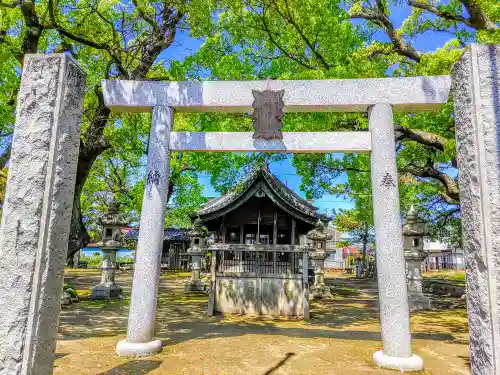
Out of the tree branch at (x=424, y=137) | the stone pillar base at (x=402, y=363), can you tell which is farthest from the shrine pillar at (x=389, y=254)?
the tree branch at (x=424, y=137)

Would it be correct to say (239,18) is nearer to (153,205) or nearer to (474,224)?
(153,205)

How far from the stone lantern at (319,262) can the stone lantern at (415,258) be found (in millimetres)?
3729

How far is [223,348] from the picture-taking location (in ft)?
20.5

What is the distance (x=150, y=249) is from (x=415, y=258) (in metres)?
11.0

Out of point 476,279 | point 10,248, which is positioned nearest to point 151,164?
point 10,248

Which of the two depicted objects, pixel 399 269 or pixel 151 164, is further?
pixel 151 164

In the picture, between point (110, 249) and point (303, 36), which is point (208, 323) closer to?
point (110, 249)

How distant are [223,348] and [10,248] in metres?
4.32

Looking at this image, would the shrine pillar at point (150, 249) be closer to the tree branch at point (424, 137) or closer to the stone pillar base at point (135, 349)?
the stone pillar base at point (135, 349)

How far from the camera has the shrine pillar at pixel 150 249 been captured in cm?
543

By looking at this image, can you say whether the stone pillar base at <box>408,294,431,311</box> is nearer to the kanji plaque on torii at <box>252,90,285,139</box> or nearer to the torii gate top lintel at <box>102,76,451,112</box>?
the torii gate top lintel at <box>102,76,451,112</box>

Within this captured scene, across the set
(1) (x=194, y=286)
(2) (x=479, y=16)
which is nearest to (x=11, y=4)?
(2) (x=479, y=16)

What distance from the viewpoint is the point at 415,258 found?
12906 millimetres

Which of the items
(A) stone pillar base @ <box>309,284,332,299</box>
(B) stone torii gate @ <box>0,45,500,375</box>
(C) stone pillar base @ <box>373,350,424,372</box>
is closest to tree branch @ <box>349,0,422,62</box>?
(B) stone torii gate @ <box>0,45,500,375</box>
